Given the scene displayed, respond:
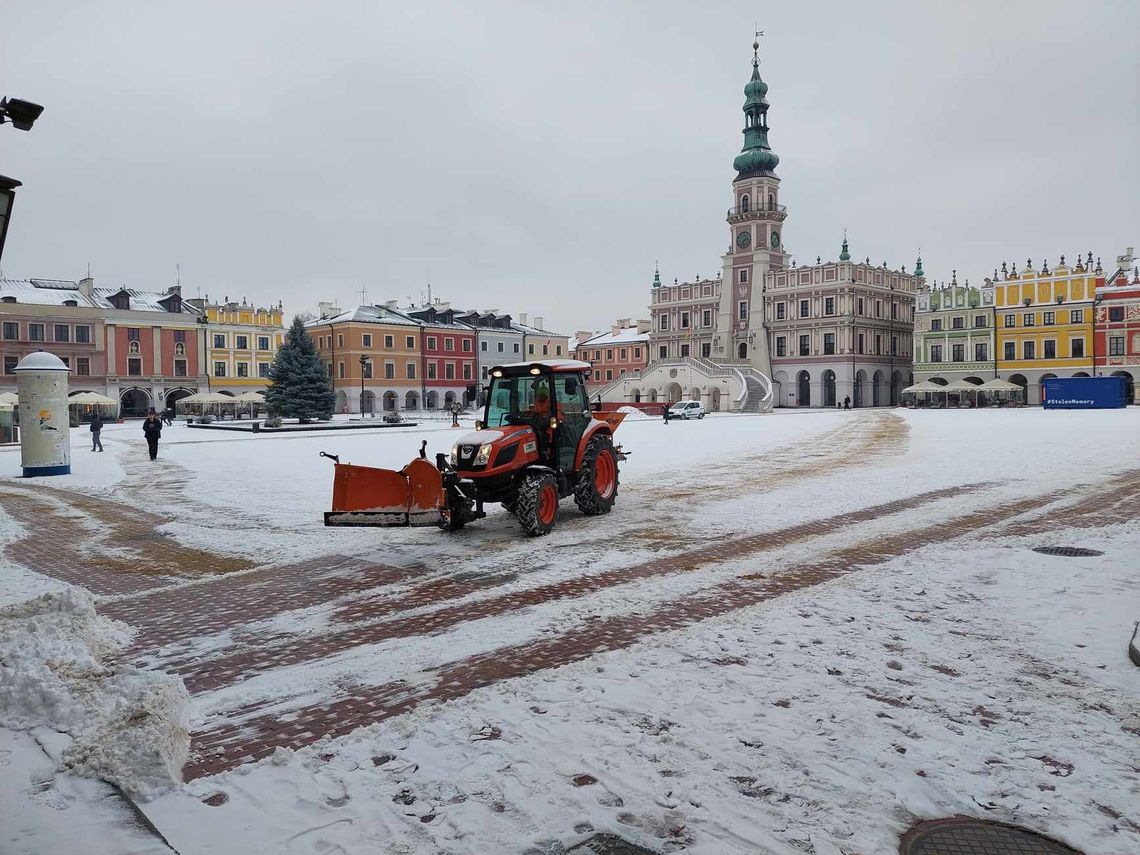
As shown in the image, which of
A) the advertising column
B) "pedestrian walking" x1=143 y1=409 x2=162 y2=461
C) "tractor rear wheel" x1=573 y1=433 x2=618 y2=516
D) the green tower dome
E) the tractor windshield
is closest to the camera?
the tractor windshield

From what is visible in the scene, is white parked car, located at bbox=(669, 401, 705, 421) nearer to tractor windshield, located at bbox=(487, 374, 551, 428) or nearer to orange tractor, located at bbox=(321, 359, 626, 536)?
orange tractor, located at bbox=(321, 359, 626, 536)

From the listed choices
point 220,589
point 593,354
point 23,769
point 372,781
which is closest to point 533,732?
point 372,781

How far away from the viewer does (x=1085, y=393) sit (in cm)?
5553

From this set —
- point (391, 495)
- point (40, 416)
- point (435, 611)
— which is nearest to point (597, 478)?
point (391, 495)

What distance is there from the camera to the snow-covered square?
3.84 meters

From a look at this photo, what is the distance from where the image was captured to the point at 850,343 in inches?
2884

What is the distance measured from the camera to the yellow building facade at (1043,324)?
64.4 m

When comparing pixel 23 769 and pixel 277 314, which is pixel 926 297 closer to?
pixel 277 314

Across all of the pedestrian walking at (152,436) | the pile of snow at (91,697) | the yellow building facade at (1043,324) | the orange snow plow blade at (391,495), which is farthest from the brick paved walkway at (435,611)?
the yellow building facade at (1043,324)

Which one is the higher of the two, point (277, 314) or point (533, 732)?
point (277, 314)

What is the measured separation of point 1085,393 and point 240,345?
66.6 m

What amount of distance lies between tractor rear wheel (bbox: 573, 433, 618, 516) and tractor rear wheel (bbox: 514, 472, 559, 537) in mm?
1132

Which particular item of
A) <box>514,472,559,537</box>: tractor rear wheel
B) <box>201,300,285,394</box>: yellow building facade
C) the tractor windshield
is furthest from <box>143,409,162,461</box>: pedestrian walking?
<box>201,300,285,394</box>: yellow building facade

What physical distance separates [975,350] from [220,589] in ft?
244
